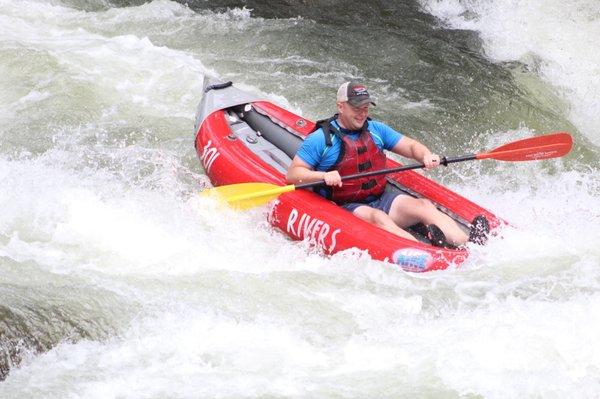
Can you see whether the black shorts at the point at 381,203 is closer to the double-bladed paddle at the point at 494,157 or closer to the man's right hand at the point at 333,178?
the man's right hand at the point at 333,178

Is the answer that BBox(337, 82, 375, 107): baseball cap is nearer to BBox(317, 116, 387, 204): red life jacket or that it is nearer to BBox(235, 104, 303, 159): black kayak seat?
BBox(317, 116, 387, 204): red life jacket

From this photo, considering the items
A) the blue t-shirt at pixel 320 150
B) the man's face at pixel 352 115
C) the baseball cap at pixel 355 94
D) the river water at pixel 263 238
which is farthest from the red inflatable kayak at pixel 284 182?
the baseball cap at pixel 355 94

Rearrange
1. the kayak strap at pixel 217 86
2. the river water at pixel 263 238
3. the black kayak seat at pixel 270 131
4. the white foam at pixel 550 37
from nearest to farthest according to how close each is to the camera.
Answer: the river water at pixel 263 238, the black kayak seat at pixel 270 131, the kayak strap at pixel 217 86, the white foam at pixel 550 37

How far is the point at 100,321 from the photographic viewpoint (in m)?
4.23

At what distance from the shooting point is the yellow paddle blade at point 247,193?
5543 millimetres

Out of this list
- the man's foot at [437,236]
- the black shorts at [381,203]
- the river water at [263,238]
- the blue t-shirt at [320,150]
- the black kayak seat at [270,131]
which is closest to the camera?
the river water at [263,238]

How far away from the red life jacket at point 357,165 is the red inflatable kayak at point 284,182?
142 mm

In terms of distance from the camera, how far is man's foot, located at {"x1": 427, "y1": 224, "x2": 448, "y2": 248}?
5.21 meters

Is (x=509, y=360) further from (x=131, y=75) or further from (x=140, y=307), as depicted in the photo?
(x=131, y=75)

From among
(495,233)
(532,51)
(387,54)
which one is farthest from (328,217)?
(532,51)

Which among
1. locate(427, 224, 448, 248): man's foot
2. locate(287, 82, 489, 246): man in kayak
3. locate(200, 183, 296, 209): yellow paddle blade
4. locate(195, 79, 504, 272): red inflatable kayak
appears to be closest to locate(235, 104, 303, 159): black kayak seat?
locate(195, 79, 504, 272): red inflatable kayak

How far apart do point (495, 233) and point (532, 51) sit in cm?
502

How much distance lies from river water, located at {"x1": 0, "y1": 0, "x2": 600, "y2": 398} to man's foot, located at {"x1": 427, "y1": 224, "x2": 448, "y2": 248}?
27cm

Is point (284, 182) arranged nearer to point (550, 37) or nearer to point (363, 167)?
point (363, 167)
